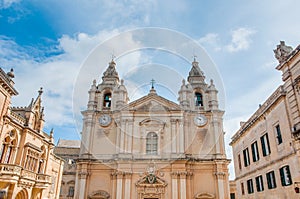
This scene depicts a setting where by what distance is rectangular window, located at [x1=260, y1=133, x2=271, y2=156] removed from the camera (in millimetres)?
16156

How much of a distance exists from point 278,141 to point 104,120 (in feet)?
59.5

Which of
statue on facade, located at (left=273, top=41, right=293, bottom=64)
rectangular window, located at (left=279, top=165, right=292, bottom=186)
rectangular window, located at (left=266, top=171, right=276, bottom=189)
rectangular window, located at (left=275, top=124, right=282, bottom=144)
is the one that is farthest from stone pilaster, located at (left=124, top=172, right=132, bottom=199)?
statue on facade, located at (left=273, top=41, right=293, bottom=64)

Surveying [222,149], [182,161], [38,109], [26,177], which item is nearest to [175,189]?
[182,161]

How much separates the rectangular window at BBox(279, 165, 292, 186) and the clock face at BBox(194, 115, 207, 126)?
12.4 meters

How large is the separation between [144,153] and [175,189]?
15.7 ft

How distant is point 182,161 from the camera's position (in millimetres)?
23500

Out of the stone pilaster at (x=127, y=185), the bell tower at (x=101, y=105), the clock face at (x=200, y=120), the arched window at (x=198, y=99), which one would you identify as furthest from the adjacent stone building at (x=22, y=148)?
the arched window at (x=198, y=99)

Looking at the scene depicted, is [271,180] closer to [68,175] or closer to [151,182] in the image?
[151,182]

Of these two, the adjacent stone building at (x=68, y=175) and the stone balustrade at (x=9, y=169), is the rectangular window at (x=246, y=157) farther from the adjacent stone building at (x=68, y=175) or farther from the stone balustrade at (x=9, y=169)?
the adjacent stone building at (x=68, y=175)

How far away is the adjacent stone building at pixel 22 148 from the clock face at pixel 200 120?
15.3 meters

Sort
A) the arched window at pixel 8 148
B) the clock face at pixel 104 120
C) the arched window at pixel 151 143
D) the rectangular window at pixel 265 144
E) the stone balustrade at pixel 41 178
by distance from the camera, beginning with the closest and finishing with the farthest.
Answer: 1. the arched window at pixel 8 148
2. the rectangular window at pixel 265 144
3. the stone balustrade at pixel 41 178
4. the arched window at pixel 151 143
5. the clock face at pixel 104 120

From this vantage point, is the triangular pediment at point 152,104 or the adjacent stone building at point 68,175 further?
the adjacent stone building at point 68,175

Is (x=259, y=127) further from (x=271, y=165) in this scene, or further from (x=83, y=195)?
(x=83, y=195)

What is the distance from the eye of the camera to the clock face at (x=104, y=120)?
26.7 m
